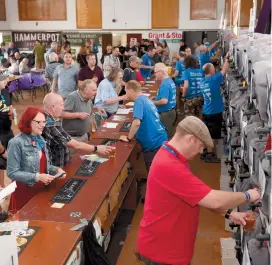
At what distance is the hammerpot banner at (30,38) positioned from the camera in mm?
19913

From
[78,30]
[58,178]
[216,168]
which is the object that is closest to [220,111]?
[216,168]

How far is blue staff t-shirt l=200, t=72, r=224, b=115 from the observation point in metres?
7.32

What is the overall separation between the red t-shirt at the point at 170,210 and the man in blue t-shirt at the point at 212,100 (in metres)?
4.48

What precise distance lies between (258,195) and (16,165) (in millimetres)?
2263

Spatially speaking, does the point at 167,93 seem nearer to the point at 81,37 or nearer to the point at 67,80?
the point at 67,80

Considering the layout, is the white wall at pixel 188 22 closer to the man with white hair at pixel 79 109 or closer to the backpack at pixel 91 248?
the man with white hair at pixel 79 109

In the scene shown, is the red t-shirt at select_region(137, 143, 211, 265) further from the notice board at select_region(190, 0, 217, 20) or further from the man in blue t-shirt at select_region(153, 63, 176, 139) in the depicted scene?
the notice board at select_region(190, 0, 217, 20)

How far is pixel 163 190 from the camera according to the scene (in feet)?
9.30

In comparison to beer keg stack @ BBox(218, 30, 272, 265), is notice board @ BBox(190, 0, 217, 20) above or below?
above

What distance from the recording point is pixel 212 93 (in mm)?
7461

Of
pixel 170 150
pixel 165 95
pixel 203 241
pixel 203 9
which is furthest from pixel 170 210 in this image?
pixel 203 9

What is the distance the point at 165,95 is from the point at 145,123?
5.18ft

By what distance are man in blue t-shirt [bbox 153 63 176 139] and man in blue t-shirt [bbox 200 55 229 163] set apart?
27.3 inches

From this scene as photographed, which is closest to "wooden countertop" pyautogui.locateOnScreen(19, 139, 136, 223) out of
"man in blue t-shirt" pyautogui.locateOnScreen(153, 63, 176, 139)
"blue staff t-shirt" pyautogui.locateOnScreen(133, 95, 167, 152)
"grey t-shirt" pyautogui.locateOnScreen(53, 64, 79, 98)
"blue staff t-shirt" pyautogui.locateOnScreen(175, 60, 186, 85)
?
"blue staff t-shirt" pyautogui.locateOnScreen(133, 95, 167, 152)
